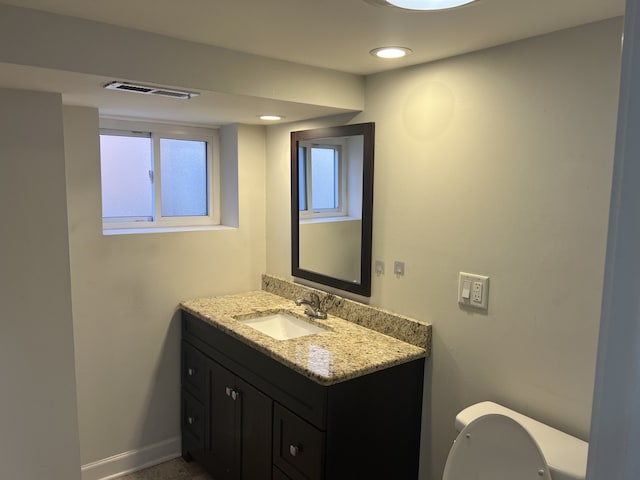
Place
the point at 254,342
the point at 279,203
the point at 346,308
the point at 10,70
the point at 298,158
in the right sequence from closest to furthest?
the point at 10,70 → the point at 254,342 → the point at 346,308 → the point at 298,158 → the point at 279,203

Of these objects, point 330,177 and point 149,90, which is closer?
point 149,90

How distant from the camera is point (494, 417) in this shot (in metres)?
1.54

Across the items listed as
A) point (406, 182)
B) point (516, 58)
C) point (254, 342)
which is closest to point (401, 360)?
point (254, 342)

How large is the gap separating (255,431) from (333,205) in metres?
1.15

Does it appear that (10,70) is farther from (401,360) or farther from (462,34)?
(401,360)

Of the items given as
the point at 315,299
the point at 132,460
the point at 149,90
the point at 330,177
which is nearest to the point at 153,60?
the point at 149,90

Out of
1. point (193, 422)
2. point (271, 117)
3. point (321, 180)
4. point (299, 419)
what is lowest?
point (193, 422)

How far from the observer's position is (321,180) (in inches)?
102

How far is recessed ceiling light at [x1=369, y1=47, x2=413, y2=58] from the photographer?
1.83 metres

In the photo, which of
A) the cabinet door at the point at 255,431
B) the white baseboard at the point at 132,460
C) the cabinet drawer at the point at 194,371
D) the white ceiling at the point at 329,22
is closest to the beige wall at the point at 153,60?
the white ceiling at the point at 329,22

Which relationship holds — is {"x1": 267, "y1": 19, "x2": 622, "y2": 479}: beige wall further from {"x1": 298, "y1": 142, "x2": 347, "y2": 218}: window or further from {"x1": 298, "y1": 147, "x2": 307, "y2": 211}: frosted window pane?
{"x1": 298, "y1": 147, "x2": 307, "y2": 211}: frosted window pane

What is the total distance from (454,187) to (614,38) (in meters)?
0.72

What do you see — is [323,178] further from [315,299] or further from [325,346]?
[325,346]

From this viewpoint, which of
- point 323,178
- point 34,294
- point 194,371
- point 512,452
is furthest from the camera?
point 194,371
